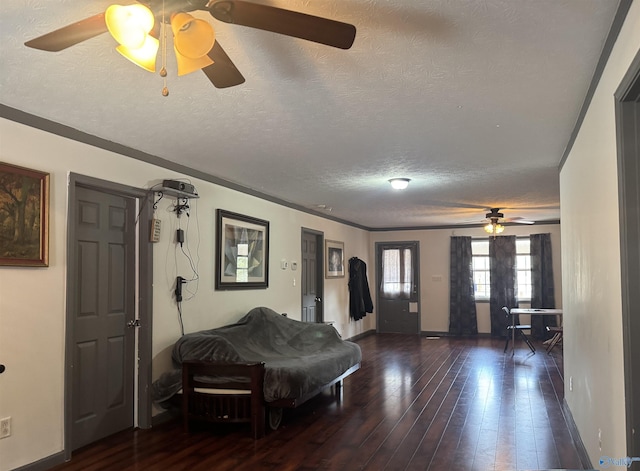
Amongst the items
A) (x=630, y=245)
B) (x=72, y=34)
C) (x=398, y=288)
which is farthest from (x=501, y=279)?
(x=72, y=34)

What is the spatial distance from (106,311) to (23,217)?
1.10m

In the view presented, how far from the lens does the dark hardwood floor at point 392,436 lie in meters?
3.45

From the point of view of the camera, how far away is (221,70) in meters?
2.06

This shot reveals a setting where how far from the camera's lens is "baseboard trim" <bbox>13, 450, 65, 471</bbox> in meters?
3.16

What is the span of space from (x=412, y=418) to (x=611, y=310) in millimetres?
2535

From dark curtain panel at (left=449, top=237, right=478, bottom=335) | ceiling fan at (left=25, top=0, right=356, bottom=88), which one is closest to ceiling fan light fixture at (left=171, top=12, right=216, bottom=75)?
ceiling fan at (left=25, top=0, right=356, bottom=88)

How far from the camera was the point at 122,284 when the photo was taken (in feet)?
13.6

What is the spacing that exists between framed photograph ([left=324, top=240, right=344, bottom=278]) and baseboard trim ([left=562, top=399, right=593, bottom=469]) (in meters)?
4.39

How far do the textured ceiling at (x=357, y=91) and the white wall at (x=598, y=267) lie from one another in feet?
0.69

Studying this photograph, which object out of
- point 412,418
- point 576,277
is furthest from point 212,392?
point 576,277

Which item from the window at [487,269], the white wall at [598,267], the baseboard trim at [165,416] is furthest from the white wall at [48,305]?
the window at [487,269]

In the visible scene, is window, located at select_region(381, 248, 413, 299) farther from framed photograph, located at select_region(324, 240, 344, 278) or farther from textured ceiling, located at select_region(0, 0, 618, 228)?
textured ceiling, located at select_region(0, 0, 618, 228)

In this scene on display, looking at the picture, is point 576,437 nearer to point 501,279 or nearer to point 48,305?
point 48,305

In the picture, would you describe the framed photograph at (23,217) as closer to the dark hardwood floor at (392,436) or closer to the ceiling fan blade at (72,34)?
the dark hardwood floor at (392,436)
